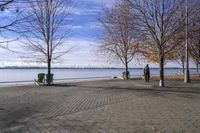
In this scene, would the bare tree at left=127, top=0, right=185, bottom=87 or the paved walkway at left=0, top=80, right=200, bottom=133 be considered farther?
the bare tree at left=127, top=0, right=185, bottom=87

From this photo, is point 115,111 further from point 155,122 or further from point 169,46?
point 169,46

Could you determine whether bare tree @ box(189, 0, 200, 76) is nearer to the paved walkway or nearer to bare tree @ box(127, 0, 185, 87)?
bare tree @ box(127, 0, 185, 87)

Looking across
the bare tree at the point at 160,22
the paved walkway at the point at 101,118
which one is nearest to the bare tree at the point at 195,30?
the bare tree at the point at 160,22

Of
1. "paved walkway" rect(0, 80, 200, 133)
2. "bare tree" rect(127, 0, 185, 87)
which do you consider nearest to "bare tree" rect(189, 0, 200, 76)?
"bare tree" rect(127, 0, 185, 87)

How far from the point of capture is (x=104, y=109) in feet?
43.3

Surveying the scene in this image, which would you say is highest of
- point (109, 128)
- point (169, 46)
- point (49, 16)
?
point (49, 16)

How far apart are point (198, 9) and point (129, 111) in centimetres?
2026

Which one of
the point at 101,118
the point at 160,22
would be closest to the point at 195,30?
the point at 160,22

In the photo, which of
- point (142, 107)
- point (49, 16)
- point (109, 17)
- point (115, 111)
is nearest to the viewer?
point (115, 111)

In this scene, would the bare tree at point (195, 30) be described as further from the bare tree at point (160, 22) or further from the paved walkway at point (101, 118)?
the paved walkway at point (101, 118)

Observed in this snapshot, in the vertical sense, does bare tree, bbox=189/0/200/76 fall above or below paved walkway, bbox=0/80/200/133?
above

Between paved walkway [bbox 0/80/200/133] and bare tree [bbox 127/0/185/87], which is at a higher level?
bare tree [bbox 127/0/185/87]

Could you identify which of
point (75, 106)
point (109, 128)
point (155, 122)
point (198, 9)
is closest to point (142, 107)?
point (75, 106)

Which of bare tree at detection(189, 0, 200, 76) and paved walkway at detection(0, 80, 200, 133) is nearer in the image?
paved walkway at detection(0, 80, 200, 133)
